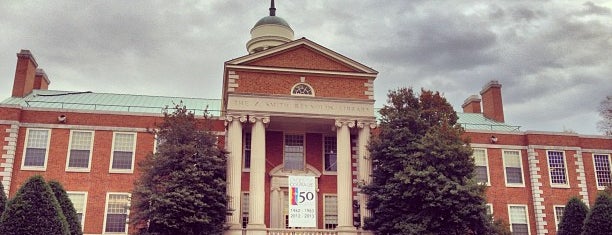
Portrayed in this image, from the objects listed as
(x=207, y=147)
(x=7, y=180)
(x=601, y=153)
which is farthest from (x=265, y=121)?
(x=601, y=153)

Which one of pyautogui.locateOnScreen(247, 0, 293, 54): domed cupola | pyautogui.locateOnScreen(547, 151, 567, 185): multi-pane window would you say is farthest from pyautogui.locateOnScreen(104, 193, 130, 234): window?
pyautogui.locateOnScreen(547, 151, 567, 185): multi-pane window

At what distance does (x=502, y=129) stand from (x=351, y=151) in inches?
563

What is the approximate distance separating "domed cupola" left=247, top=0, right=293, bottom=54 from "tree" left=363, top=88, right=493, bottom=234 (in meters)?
13.3

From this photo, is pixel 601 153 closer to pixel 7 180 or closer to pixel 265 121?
pixel 265 121

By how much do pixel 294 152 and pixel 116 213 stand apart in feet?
37.3

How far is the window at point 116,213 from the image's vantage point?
1341 inches

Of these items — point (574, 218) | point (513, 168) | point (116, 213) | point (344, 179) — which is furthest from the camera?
point (513, 168)

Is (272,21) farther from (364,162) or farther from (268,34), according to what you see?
(364,162)

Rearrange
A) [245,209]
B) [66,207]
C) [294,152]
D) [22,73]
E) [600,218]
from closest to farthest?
[600,218] < [66,207] < [245,209] < [294,152] < [22,73]

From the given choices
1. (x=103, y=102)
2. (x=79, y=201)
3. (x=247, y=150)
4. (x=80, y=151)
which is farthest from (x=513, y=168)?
(x=103, y=102)

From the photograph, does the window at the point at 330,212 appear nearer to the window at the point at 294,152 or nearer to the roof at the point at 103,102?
the window at the point at 294,152

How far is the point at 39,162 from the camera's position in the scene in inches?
1357

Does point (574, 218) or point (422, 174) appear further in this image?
point (574, 218)

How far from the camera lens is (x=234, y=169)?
1265 inches
